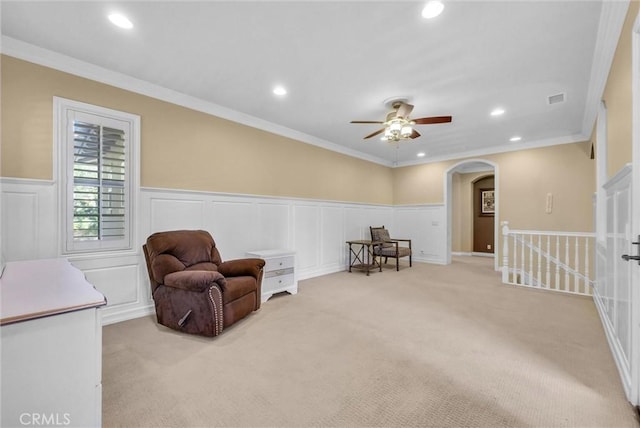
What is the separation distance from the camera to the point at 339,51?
2.58 meters

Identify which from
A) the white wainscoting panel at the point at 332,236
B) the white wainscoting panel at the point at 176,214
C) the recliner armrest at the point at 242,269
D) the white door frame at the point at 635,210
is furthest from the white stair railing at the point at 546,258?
the white wainscoting panel at the point at 176,214

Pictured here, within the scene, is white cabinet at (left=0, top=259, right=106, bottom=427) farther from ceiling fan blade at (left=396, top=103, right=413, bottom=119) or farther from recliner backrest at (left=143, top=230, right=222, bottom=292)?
ceiling fan blade at (left=396, top=103, right=413, bottom=119)

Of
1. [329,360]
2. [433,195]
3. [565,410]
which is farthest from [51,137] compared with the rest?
[433,195]

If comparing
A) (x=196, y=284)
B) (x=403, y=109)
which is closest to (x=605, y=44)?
(x=403, y=109)

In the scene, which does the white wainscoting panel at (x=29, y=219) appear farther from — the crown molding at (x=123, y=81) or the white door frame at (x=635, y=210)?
the white door frame at (x=635, y=210)

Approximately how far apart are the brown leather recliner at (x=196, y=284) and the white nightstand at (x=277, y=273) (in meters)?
0.50

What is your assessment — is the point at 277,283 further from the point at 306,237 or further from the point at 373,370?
the point at 373,370

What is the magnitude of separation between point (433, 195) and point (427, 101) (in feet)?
12.0

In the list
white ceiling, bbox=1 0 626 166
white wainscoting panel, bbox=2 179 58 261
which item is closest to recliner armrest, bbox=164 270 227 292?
white wainscoting panel, bbox=2 179 58 261

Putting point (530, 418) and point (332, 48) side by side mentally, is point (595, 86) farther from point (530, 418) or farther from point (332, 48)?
point (530, 418)

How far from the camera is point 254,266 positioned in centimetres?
314

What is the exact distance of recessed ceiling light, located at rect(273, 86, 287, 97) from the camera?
3.33m

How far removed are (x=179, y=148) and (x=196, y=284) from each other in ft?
6.23

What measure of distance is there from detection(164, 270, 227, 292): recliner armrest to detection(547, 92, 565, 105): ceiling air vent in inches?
180
